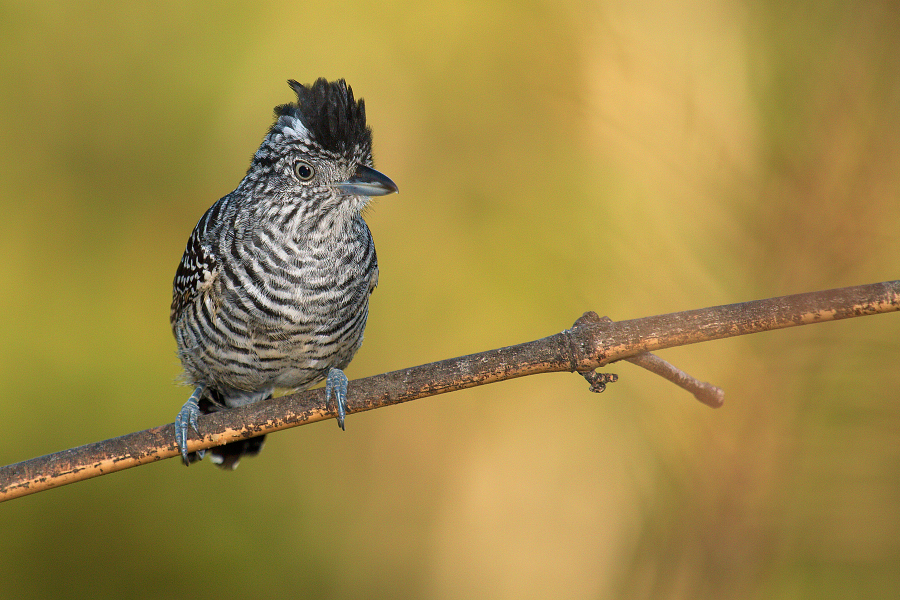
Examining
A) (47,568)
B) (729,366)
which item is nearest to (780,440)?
(729,366)

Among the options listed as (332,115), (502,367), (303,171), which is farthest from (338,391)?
(332,115)

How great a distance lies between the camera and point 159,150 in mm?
A: 4848

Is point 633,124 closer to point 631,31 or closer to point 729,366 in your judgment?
point 631,31

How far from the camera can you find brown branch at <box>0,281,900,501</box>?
1.83 meters

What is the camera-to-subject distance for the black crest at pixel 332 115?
2.95 metres

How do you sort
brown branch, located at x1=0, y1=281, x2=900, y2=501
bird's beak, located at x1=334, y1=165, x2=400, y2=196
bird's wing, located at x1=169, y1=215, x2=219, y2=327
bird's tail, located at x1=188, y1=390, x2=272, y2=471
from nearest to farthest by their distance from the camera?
brown branch, located at x1=0, y1=281, x2=900, y2=501 → bird's beak, located at x1=334, y1=165, x2=400, y2=196 → bird's wing, located at x1=169, y1=215, x2=219, y2=327 → bird's tail, located at x1=188, y1=390, x2=272, y2=471

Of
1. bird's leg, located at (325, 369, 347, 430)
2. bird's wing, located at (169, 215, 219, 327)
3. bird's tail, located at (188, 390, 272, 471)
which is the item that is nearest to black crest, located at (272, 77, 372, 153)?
bird's wing, located at (169, 215, 219, 327)

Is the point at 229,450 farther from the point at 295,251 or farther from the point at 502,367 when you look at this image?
the point at 502,367

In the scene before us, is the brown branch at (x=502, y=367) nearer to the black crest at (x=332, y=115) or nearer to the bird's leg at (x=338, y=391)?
the bird's leg at (x=338, y=391)

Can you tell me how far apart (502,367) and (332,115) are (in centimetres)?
142

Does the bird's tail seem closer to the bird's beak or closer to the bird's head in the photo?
the bird's head

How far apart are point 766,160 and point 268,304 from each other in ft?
7.54

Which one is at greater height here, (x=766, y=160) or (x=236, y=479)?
(x=766, y=160)

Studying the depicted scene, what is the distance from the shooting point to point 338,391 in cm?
271
